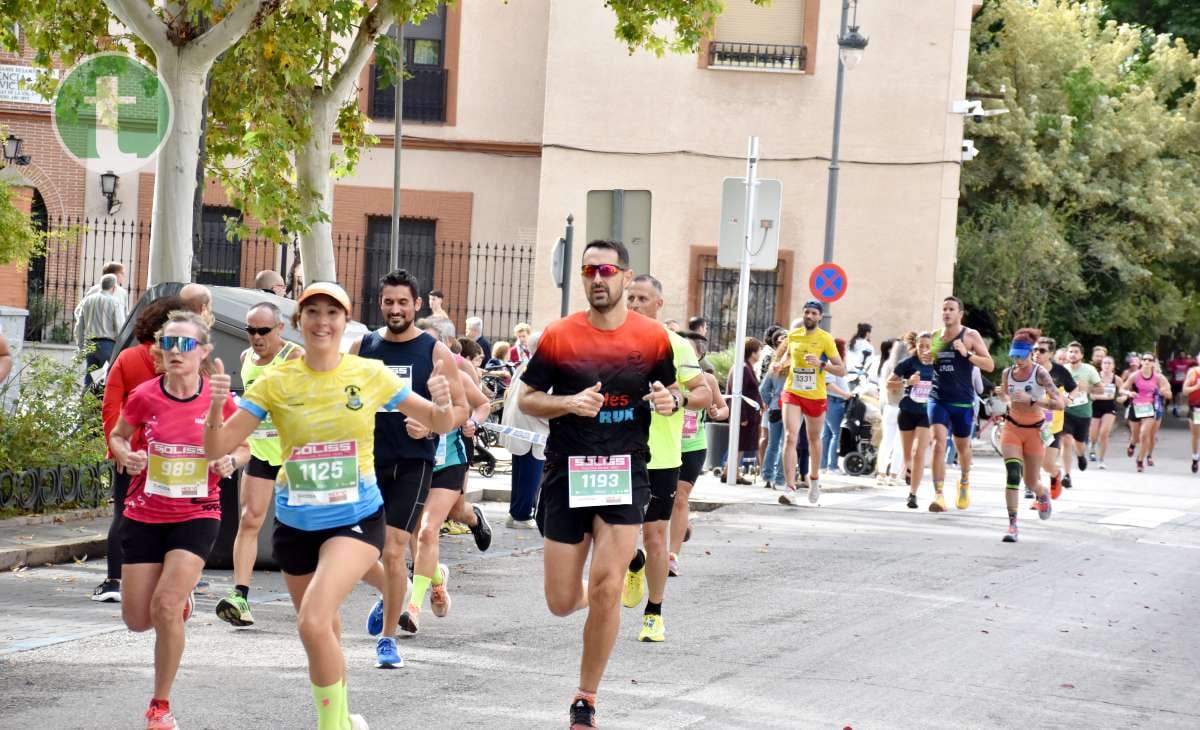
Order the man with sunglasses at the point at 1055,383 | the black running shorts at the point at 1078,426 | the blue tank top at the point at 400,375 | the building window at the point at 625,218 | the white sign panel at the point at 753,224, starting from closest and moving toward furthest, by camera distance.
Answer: the blue tank top at the point at 400,375, the building window at the point at 625,218, the man with sunglasses at the point at 1055,383, the white sign panel at the point at 753,224, the black running shorts at the point at 1078,426

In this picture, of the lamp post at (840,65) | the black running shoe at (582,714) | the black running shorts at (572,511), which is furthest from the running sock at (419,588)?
the lamp post at (840,65)

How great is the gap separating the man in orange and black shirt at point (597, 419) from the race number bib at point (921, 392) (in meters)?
10.6

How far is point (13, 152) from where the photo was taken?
1149 inches

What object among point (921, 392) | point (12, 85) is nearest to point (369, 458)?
point (921, 392)

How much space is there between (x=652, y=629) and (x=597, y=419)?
240 centimetres

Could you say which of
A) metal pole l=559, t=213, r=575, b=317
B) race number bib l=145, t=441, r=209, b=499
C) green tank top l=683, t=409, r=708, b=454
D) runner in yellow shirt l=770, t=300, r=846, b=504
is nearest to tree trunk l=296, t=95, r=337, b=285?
metal pole l=559, t=213, r=575, b=317

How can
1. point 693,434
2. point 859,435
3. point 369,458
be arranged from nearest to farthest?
point 369,458
point 693,434
point 859,435

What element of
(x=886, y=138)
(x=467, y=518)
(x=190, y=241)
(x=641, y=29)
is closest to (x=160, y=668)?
(x=467, y=518)

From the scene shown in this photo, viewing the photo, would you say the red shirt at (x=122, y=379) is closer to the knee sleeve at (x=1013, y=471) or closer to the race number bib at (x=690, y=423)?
the race number bib at (x=690, y=423)

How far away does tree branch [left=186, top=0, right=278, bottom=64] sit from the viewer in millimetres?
14945

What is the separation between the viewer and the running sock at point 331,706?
6145 millimetres

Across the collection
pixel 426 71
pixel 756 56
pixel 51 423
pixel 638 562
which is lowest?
pixel 638 562

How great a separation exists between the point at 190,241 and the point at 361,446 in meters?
9.73

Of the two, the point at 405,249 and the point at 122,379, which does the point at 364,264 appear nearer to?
the point at 405,249
